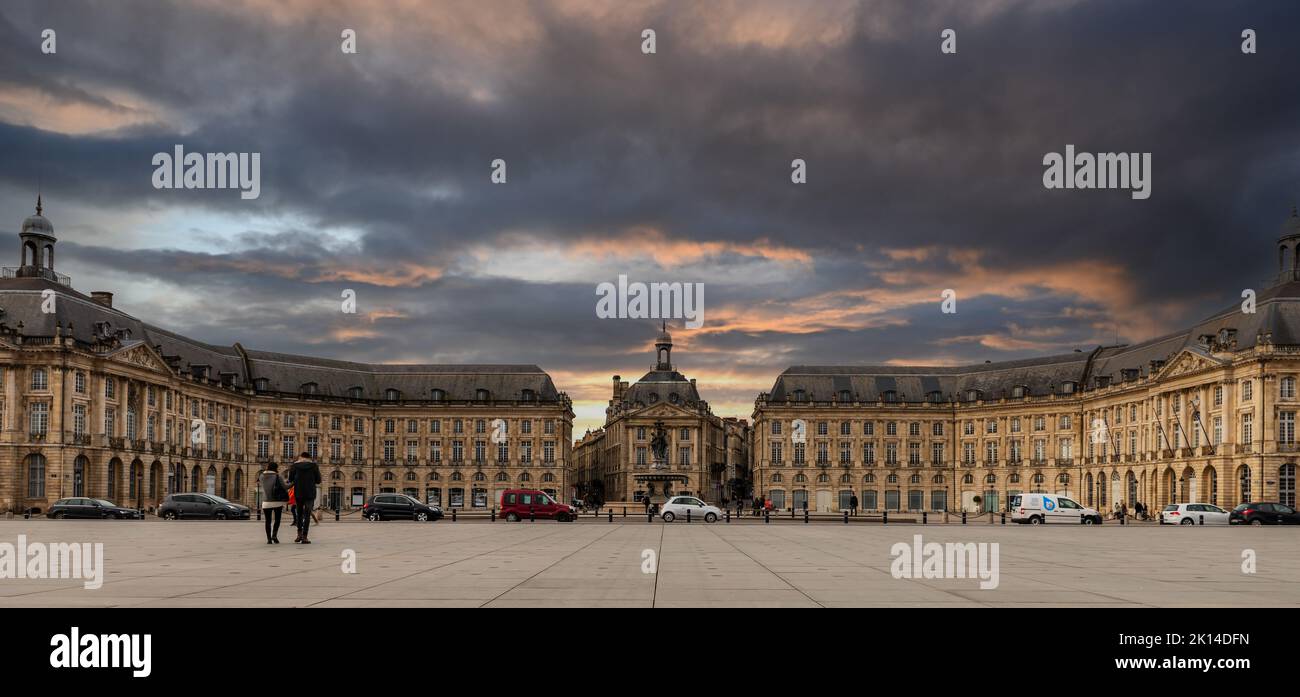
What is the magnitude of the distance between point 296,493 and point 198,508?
39.3 m

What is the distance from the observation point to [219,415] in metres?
116

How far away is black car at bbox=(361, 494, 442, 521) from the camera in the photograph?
61.4 m

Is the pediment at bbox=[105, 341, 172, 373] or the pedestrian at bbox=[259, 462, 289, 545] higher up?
the pediment at bbox=[105, 341, 172, 373]

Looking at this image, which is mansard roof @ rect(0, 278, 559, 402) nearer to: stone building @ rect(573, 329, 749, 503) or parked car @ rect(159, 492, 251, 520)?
stone building @ rect(573, 329, 749, 503)

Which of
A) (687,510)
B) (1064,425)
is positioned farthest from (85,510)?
(1064,425)

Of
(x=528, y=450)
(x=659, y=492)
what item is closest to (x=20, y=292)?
(x=528, y=450)

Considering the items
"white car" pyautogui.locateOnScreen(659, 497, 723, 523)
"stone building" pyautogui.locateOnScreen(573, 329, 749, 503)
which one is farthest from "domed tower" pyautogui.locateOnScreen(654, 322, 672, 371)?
"white car" pyautogui.locateOnScreen(659, 497, 723, 523)

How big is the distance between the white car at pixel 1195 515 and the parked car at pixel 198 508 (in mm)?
56171

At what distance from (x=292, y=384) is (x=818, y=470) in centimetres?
6600

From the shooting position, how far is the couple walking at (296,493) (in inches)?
1043

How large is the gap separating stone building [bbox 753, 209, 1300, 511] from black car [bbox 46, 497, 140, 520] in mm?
79328

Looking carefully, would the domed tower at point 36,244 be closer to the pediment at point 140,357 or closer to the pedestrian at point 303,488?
the pediment at point 140,357
